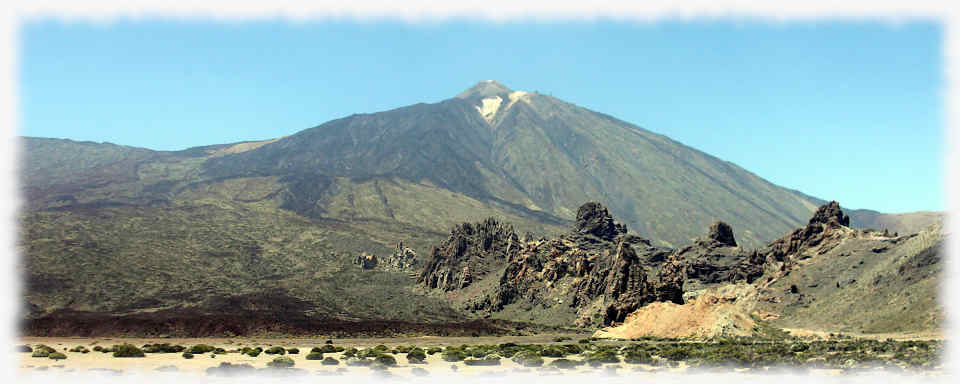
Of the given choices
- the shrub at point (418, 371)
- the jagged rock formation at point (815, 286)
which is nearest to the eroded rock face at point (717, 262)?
the jagged rock formation at point (815, 286)

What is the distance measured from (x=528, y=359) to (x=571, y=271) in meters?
81.6

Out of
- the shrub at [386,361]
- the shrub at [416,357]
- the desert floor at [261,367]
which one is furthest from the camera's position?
the shrub at [416,357]

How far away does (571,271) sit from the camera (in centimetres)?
13762

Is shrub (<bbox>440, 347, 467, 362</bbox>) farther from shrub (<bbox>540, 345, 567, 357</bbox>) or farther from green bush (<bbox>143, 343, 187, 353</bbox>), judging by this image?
green bush (<bbox>143, 343, 187, 353</bbox>)

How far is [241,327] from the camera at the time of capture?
10100 cm

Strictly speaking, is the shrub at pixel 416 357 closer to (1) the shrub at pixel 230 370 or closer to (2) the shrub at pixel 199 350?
(1) the shrub at pixel 230 370

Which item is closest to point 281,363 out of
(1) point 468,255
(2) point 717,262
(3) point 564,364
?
(3) point 564,364

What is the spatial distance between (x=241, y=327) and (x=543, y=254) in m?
70.9

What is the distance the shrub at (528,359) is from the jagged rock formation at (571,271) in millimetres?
39033

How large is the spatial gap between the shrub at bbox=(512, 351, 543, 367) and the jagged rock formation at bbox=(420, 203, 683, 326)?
1537 inches

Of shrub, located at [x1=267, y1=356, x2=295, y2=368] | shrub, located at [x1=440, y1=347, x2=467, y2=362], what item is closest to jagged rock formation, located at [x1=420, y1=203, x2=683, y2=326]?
shrub, located at [x1=440, y1=347, x2=467, y2=362]

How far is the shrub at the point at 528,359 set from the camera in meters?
55.6

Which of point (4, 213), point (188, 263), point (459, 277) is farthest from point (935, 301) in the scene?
point (188, 263)

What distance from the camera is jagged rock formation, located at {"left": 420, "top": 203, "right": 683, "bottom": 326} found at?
329 feet
